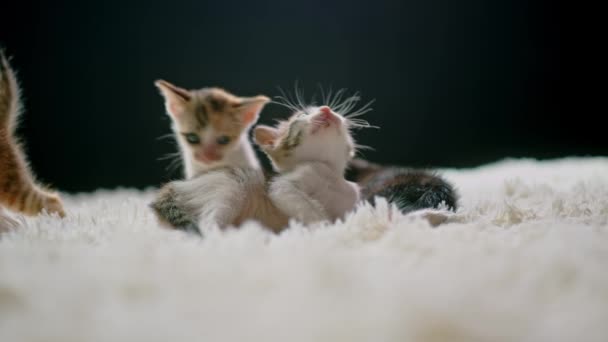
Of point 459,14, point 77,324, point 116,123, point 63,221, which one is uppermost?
point 459,14

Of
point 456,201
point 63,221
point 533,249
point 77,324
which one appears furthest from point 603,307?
point 63,221

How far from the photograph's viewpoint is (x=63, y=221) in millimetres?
815

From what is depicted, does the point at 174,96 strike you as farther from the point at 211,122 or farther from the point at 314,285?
the point at 314,285

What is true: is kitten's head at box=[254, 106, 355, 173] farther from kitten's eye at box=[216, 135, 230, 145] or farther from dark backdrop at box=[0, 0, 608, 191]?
dark backdrop at box=[0, 0, 608, 191]

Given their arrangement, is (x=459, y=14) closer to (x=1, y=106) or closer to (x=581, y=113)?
(x=581, y=113)

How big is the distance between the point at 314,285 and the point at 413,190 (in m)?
0.53

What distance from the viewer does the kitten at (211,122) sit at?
117cm

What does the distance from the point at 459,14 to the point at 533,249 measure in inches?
74.3

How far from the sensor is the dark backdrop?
213 centimetres

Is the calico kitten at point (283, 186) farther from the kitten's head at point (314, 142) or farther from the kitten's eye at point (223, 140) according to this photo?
the kitten's eye at point (223, 140)

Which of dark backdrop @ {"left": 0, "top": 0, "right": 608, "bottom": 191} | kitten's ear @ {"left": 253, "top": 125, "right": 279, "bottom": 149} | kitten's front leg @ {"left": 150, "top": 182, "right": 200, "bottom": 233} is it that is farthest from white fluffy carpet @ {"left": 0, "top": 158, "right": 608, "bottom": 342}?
dark backdrop @ {"left": 0, "top": 0, "right": 608, "bottom": 191}

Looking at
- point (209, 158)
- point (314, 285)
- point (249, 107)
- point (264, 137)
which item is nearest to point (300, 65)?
point (249, 107)

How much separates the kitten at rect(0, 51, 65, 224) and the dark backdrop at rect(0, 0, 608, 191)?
104cm

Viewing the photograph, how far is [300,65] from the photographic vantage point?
87.3 inches
